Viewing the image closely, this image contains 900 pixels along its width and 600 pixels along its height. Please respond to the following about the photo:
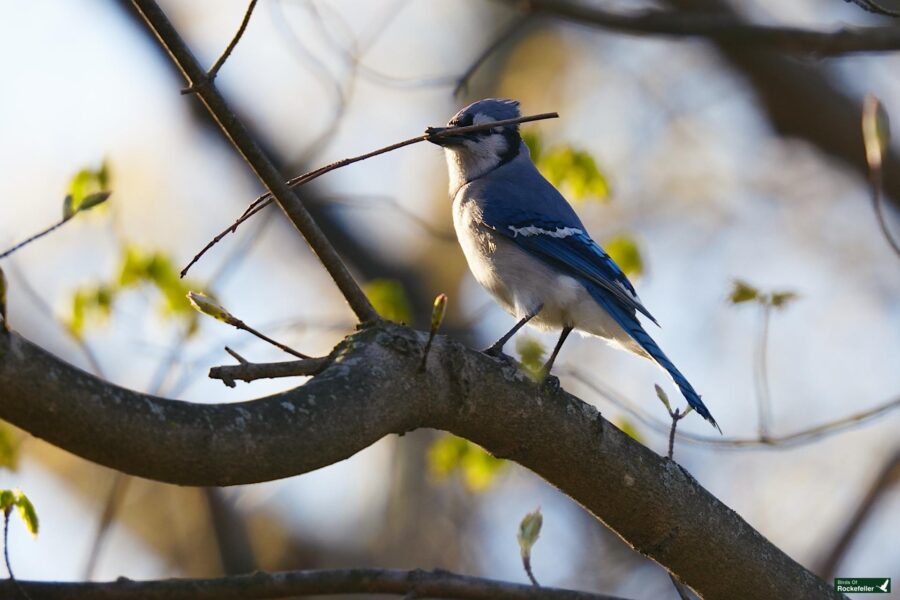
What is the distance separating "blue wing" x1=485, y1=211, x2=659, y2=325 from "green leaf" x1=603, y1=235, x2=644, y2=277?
1.54 feet

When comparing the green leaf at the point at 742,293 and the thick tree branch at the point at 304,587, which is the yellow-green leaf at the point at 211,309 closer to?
the thick tree branch at the point at 304,587

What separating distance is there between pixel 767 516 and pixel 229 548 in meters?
3.38

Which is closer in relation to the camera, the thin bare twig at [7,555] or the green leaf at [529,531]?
the thin bare twig at [7,555]

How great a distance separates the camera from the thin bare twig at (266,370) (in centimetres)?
191

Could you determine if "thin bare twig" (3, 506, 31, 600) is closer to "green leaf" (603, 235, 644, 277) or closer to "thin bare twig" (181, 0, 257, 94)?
"thin bare twig" (181, 0, 257, 94)

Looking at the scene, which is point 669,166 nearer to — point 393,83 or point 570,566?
point 570,566

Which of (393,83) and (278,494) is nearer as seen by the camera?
(393,83)

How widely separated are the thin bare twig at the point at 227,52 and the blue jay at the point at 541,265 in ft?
4.46

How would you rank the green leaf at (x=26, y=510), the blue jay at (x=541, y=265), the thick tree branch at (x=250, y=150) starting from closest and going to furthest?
1. the thick tree branch at (x=250, y=150)
2. the green leaf at (x=26, y=510)
3. the blue jay at (x=541, y=265)

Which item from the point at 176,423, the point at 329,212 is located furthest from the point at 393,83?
the point at 176,423

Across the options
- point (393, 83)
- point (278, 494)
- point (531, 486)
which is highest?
point (393, 83)

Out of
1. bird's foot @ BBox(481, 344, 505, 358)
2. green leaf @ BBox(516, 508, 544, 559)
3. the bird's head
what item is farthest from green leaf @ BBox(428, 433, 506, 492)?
green leaf @ BBox(516, 508, 544, 559)

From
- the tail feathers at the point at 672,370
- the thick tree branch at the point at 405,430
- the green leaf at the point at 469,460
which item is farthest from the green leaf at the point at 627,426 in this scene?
the thick tree branch at the point at 405,430

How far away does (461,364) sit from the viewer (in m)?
2.09
